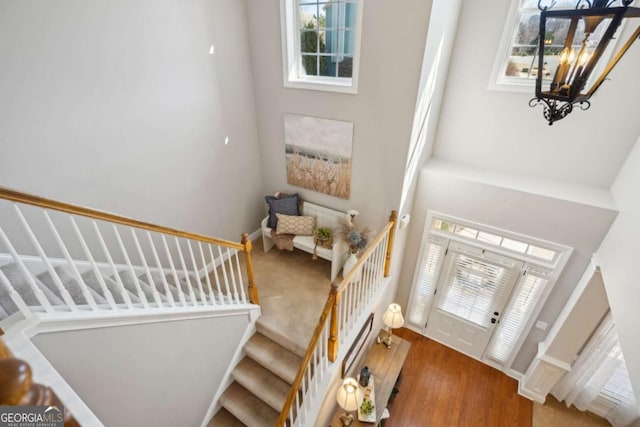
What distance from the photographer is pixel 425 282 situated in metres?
4.80

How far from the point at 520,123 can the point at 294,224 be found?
3.36 meters

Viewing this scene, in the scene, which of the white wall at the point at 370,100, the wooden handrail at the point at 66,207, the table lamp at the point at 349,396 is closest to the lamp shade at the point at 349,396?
the table lamp at the point at 349,396

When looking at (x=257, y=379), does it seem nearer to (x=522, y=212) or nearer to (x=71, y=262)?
(x=71, y=262)

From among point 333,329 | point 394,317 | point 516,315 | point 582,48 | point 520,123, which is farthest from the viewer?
point 516,315

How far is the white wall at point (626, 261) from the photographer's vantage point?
2.26 m

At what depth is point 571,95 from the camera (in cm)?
173

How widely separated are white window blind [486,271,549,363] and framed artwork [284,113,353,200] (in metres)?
2.71

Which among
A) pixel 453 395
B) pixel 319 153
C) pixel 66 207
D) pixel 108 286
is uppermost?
pixel 66 207

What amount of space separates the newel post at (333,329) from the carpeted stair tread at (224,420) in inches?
63.4

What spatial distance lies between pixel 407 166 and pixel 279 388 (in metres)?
3.13

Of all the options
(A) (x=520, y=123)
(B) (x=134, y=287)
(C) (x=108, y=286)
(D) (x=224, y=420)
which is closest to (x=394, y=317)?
(D) (x=224, y=420)

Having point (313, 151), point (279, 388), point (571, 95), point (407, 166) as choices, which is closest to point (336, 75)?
point (313, 151)

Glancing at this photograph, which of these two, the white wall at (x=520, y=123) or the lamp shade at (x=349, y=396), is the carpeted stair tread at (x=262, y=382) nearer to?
the lamp shade at (x=349, y=396)

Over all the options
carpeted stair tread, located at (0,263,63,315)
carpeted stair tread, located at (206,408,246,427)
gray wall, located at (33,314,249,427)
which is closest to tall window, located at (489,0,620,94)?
gray wall, located at (33,314,249,427)
